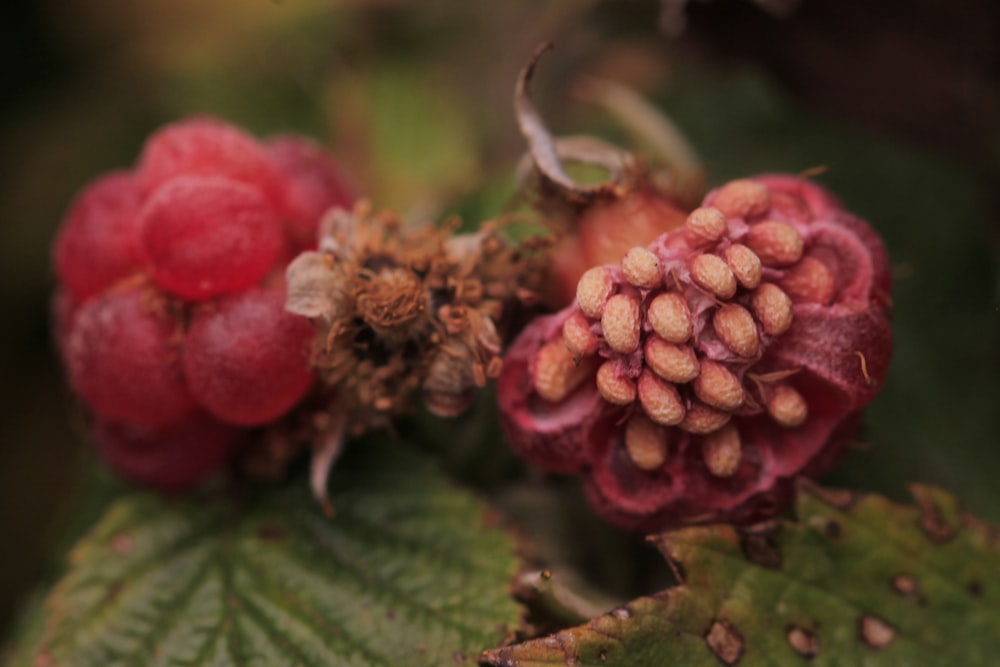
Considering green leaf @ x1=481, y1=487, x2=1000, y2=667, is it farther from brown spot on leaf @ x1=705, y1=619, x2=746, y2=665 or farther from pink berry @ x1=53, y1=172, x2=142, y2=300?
pink berry @ x1=53, y1=172, x2=142, y2=300

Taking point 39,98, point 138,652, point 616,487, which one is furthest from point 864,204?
point 39,98

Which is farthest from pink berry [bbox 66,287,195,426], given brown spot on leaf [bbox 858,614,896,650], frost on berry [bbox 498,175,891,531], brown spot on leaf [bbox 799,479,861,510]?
brown spot on leaf [bbox 858,614,896,650]

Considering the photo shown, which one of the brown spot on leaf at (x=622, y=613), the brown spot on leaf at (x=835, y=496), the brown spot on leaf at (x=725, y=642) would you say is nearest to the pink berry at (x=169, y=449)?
the brown spot on leaf at (x=622, y=613)

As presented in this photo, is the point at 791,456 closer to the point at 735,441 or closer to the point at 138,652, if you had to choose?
the point at 735,441

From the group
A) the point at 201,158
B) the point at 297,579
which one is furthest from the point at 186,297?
the point at 297,579

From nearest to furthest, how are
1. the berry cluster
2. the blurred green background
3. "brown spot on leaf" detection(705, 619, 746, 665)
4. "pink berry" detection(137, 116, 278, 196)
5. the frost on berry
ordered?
the frost on berry, "brown spot on leaf" detection(705, 619, 746, 665), the berry cluster, "pink berry" detection(137, 116, 278, 196), the blurred green background

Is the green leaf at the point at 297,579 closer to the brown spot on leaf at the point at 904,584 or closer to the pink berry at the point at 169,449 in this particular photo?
the pink berry at the point at 169,449

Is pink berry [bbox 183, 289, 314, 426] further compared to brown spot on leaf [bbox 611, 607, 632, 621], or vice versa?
pink berry [bbox 183, 289, 314, 426]
